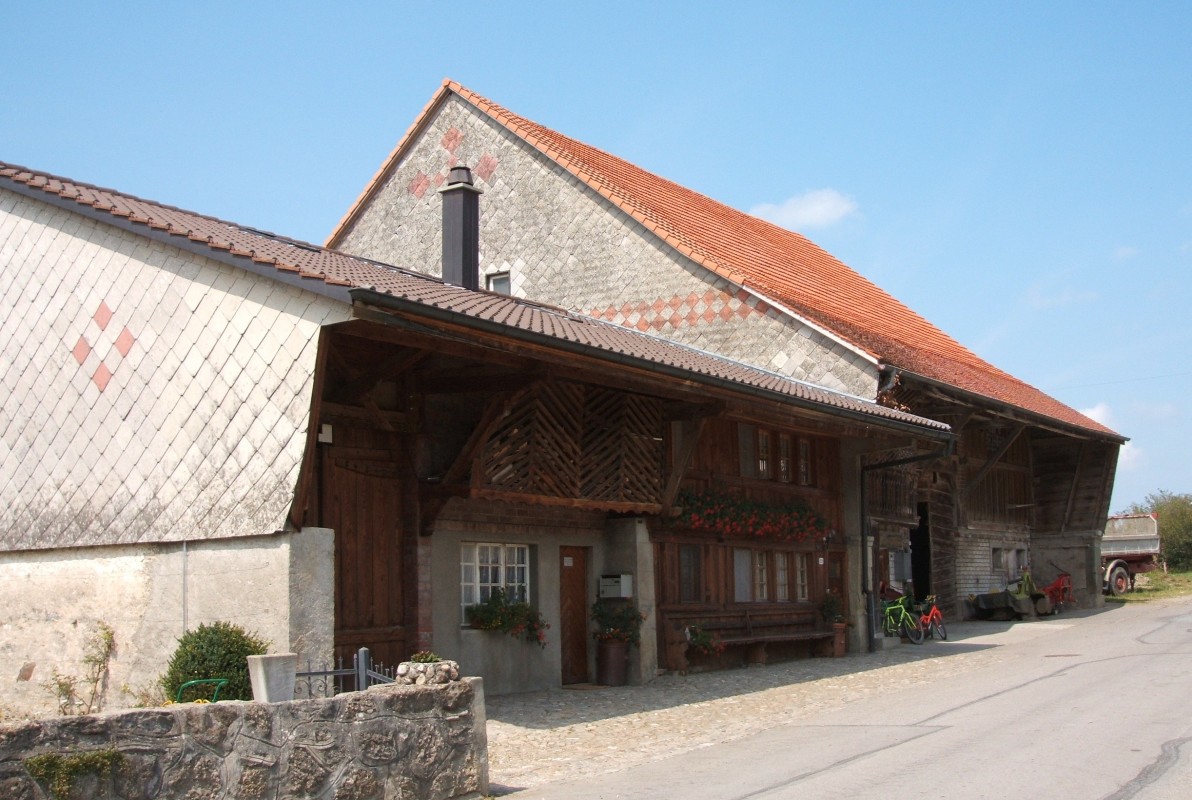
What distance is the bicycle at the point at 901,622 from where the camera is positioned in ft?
72.6

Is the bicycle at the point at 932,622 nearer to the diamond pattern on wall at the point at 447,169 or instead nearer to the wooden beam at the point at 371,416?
the diamond pattern on wall at the point at 447,169

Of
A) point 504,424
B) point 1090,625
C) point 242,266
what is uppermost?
point 242,266

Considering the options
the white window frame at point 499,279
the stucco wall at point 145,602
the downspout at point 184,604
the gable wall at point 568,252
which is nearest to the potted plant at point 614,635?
the stucco wall at point 145,602

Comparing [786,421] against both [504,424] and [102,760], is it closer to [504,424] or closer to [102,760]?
[504,424]

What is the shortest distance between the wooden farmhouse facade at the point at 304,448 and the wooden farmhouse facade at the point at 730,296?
12.5 feet

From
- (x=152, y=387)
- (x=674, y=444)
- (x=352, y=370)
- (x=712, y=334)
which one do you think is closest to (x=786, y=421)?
(x=674, y=444)

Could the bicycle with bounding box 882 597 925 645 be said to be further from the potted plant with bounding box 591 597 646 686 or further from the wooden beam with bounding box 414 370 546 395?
the wooden beam with bounding box 414 370 546 395

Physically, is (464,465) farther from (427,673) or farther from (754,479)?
(754,479)

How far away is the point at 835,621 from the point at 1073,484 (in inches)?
549

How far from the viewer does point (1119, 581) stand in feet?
119

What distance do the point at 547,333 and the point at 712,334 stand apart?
34.9 feet

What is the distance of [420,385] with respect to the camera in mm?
13672

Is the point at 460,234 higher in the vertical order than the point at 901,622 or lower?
higher

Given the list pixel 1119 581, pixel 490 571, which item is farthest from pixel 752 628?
pixel 1119 581
